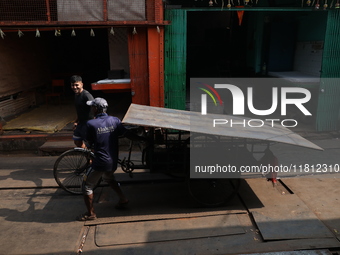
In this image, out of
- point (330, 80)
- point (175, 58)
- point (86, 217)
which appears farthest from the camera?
point (330, 80)

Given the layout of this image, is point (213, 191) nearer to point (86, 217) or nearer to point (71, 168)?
point (86, 217)

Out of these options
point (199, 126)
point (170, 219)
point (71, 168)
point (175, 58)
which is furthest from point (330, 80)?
point (71, 168)

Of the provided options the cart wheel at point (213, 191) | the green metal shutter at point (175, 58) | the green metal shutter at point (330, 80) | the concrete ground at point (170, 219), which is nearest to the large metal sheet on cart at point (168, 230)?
the concrete ground at point (170, 219)

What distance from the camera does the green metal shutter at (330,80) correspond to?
838 cm

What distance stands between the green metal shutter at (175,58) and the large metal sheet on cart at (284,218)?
3.65 meters

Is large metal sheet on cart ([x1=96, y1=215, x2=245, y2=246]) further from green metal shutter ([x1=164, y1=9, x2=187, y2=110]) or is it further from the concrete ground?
green metal shutter ([x1=164, y1=9, x2=187, y2=110])

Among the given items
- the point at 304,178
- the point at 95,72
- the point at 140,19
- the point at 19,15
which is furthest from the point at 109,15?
the point at 95,72

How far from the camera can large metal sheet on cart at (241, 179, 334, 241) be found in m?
4.49

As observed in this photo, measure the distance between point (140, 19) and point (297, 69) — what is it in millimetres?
6675

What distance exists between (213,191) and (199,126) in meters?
1.40

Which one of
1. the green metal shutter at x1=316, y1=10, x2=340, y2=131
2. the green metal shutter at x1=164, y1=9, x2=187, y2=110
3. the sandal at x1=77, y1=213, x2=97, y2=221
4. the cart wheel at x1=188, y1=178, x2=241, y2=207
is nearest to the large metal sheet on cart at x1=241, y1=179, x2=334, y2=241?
the cart wheel at x1=188, y1=178, x2=241, y2=207

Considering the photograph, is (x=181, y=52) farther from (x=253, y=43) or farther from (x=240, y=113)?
(x=253, y=43)

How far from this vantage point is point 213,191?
18.9ft

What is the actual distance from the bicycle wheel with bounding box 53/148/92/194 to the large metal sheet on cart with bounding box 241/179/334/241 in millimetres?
3026
